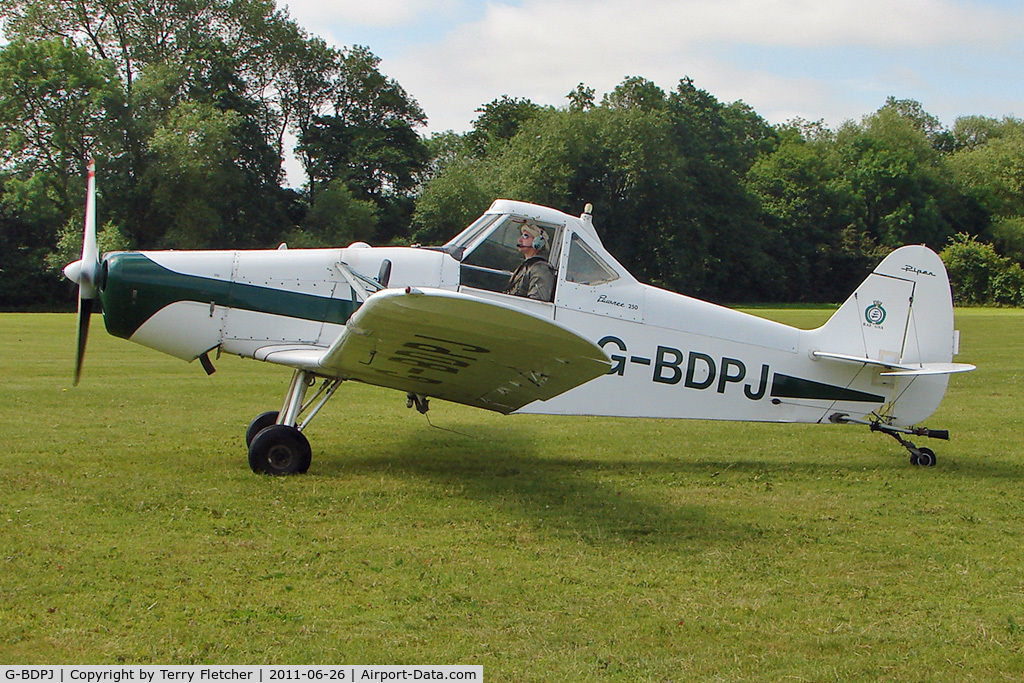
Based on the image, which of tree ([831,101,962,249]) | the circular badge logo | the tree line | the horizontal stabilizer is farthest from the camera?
tree ([831,101,962,249])

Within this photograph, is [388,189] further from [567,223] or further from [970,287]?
[567,223]

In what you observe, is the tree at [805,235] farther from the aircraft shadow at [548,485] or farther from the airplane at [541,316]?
the aircraft shadow at [548,485]

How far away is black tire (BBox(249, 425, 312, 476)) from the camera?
24.8 ft

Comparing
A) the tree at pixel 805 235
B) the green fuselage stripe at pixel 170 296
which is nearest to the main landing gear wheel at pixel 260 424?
the green fuselage stripe at pixel 170 296

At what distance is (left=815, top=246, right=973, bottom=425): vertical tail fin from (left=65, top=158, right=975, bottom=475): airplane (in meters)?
0.01

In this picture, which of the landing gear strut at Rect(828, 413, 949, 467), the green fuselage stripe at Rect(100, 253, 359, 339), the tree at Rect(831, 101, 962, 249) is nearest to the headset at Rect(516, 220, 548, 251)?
the green fuselage stripe at Rect(100, 253, 359, 339)

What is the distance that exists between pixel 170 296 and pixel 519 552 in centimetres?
384

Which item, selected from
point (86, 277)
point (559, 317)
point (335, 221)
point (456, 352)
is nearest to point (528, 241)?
point (559, 317)

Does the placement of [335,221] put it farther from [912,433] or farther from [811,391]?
[912,433]

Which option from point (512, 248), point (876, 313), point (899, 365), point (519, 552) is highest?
point (512, 248)

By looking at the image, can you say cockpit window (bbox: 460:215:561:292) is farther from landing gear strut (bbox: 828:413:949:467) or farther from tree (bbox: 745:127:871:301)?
tree (bbox: 745:127:871:301)

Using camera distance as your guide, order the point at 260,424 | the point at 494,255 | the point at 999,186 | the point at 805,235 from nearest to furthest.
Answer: the point at 494,255 → the point at 260,424 → the point at 805,235 → the point at 999,186

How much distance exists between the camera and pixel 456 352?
6637mm

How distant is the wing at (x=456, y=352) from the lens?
5.72 m
